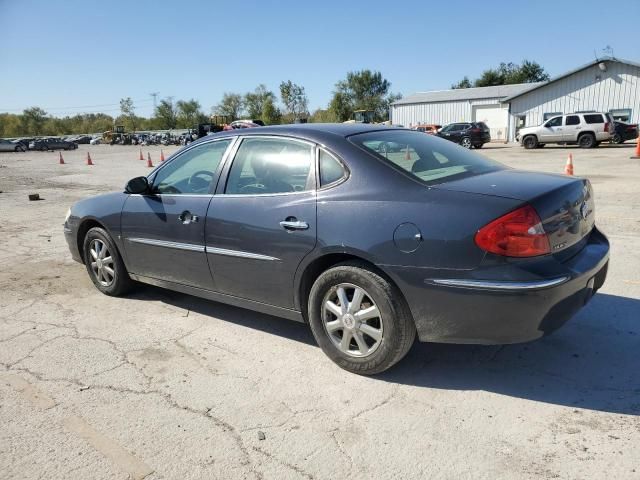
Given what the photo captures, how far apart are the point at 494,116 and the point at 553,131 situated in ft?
61.9

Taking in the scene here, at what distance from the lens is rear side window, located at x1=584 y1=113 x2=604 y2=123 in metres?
25.1

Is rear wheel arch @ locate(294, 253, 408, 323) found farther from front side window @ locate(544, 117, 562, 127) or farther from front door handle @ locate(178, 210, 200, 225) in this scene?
front side window @ locate(544, 117, 562, 127)

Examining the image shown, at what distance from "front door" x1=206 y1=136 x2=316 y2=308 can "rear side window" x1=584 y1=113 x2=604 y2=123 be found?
26.2m

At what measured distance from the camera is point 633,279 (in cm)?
480

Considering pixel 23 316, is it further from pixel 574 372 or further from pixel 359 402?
pixel 574 372

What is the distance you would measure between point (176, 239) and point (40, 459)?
1913 mm

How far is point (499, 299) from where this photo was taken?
104 inches

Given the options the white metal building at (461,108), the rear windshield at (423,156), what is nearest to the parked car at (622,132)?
the white metal building at (461,108)

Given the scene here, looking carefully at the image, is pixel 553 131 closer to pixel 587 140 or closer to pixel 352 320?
pixel 587 140

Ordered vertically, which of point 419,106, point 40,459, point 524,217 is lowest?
point 40,459

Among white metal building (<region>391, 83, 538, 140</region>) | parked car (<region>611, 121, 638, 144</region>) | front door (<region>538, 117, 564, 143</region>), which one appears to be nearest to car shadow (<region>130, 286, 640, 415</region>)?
front door (<region>538, 117, 564, 143</region>)

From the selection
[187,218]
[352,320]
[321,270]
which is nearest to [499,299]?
[352,320]

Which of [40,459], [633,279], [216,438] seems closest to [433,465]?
[216,438]

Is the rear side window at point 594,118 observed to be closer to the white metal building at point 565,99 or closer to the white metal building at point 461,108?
the white metal building at point 565,99
